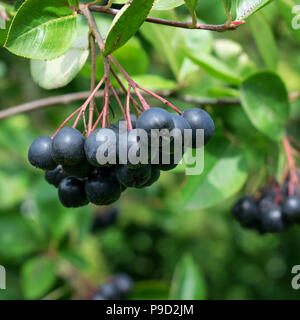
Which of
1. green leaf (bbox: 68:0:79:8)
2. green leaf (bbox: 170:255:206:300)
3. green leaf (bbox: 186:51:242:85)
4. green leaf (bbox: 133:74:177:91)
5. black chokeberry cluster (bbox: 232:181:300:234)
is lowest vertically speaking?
green leaf (bbox: 170:255:206:300)

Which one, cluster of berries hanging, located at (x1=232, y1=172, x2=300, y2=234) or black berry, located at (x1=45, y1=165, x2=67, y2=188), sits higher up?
black berry, located at (x1=45, y1=165, x2=67, y2=188)

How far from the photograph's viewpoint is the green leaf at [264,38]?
1766 mm

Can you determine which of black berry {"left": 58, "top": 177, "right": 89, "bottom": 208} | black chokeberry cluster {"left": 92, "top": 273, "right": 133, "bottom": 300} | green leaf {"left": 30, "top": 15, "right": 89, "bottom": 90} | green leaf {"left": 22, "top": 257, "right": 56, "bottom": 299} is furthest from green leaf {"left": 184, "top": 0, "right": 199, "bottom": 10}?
black chokeberry cluster {"left": 92, "top": 273, "right": 133, "bottom": 300}

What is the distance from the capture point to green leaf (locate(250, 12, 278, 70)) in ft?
5.79

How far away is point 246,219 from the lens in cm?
185

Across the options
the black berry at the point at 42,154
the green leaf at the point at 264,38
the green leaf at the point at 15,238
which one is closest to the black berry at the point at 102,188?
the black berry at the point at 42,154

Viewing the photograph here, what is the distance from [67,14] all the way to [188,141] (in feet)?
1.45

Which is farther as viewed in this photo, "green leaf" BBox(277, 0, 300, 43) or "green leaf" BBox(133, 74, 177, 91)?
"green leaf" BBox(133, 74, 177, 91)

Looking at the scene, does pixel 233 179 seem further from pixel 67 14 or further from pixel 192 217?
pixel 192 217

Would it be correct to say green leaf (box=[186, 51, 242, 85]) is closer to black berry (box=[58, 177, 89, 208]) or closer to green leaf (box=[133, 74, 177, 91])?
green leaf (box=[133, 74, 177, 91])

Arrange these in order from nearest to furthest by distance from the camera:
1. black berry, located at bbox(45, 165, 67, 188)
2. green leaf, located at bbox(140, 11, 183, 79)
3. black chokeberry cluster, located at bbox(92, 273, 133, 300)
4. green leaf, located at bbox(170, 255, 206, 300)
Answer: black berry, located at bbox(45, 165, 67, 188) < green leaf, located at bbox(140, 11, 183, 79) < green leaf, located at bbox(170, 255, 206, 300) < black chokeberry cluster, located at bbox(92, 273, 133, 300)

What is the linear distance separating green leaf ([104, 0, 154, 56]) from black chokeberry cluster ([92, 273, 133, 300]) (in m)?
1.85

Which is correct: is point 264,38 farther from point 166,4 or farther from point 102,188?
point 102,188
